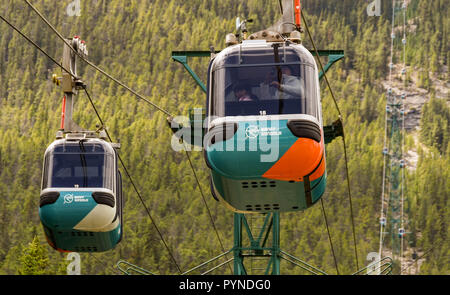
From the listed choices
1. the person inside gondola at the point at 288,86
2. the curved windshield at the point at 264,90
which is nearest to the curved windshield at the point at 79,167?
the curved windshield at the point at 264,90

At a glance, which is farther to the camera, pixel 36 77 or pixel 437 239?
pixel 36 77

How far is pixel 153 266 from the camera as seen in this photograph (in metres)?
79.4

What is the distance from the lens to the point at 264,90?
11594 mm

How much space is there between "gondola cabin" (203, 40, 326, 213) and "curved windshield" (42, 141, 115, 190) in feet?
18.1

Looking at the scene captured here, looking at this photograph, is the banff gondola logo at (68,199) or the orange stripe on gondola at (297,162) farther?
the banff gondola logo at (68,199)

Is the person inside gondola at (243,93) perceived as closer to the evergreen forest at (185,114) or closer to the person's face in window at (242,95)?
the person's face in window at (242,95)

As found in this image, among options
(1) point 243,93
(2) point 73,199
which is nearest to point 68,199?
(2) point 73,199

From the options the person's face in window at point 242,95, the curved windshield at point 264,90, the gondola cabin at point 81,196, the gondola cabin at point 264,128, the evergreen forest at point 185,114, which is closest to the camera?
the gondola cabin at point 264,128

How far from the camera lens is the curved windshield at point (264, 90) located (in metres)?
11.5

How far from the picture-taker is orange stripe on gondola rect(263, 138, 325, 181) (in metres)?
11.0

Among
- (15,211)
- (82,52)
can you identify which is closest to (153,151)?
(15,211)

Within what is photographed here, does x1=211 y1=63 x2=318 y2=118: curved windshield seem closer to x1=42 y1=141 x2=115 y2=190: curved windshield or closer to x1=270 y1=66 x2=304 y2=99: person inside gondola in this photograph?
x1=270 y1=66 x2=304 y2=99: person inside gondola
